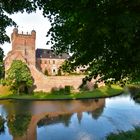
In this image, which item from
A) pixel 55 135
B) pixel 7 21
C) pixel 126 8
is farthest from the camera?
pixel 55 135

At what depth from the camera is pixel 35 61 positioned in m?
95.4

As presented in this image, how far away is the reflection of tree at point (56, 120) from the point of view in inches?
1534

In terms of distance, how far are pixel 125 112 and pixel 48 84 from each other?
31.7 metres

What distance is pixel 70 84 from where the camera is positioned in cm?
7800

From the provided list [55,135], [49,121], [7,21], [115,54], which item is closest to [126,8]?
[115,54]

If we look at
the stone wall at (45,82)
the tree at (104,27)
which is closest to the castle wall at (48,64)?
the stone wall at (45,82)

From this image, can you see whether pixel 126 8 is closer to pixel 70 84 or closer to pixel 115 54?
pixel 115 54

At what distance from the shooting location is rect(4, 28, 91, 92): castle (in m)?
75.6

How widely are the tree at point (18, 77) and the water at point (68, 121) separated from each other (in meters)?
18.3

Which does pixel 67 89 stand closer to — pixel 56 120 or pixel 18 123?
pixel 56 120

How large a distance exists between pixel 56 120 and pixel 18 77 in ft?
99.9

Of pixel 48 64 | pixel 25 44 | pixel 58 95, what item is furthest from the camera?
pixel 48 64

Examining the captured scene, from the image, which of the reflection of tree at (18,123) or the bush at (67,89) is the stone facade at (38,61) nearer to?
the bush at (67,89)

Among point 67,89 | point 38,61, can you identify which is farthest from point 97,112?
point 38,61
